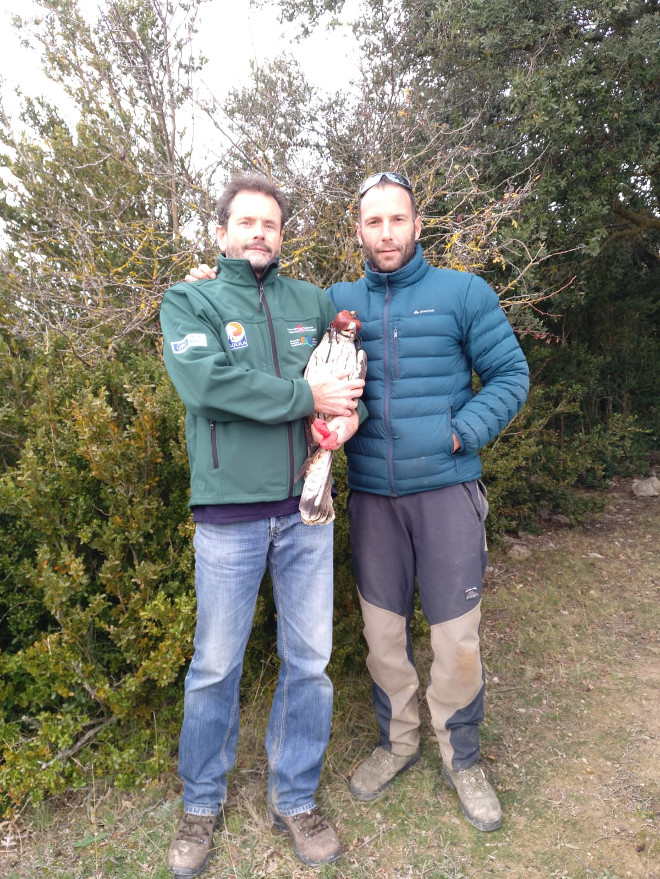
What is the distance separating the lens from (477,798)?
2.74 meters

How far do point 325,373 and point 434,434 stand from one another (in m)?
0.52

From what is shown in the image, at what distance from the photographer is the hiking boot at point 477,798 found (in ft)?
A: 8.85

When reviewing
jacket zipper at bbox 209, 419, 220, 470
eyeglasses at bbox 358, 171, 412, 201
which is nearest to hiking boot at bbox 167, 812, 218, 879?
jacket zipper at bbox 209, 419, 220, 470

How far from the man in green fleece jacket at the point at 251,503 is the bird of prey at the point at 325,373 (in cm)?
4

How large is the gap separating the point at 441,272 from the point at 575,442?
494cm

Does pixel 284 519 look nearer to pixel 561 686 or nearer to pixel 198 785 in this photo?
pixel 198 785

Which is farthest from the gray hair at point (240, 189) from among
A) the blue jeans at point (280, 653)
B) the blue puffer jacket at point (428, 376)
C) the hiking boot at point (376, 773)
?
the hiking boot at point (376, 773)

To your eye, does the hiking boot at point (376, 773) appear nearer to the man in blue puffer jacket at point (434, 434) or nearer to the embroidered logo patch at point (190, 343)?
the man in blue puffer jacket at point (434, 434)

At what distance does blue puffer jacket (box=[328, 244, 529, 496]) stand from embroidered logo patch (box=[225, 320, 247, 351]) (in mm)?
574

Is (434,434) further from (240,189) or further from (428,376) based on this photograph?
(240,189)

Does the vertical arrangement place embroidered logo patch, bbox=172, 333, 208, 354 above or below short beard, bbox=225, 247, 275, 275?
below

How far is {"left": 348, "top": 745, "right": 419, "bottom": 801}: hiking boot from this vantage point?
2881 mm

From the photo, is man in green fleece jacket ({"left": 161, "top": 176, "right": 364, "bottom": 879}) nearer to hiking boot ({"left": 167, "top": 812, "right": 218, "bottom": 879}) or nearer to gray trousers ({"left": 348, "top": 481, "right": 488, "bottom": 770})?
hiking boot ({"left": 167, "top": 812, "right": 218, "bottom": 879})

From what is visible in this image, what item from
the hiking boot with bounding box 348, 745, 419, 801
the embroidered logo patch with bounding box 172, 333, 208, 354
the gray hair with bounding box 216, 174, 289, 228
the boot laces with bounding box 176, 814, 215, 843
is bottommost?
the hiking boot with bounding box 348, 745, 419, 801
